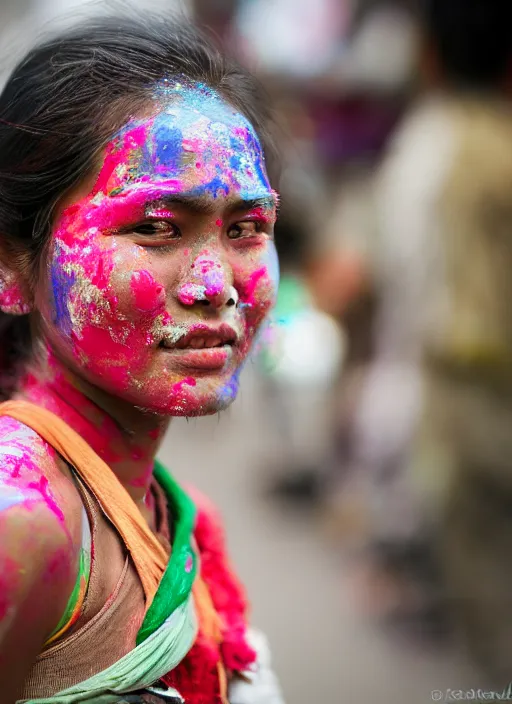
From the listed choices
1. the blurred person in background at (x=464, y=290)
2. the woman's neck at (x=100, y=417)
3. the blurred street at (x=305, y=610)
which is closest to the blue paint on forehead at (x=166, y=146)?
the woman's neck at (x=100, y=417)

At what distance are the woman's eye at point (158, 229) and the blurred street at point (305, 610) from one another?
1484 mm

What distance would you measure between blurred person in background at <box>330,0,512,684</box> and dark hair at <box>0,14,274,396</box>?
2427 millimetres

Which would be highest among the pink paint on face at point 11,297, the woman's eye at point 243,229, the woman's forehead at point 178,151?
the woman's forehead at point 178,151

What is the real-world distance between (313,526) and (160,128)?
482 cm

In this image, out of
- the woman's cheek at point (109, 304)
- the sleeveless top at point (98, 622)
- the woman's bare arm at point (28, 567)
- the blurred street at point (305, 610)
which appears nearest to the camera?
the woman's bare arm at point (28, 567)

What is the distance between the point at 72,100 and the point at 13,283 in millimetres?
345

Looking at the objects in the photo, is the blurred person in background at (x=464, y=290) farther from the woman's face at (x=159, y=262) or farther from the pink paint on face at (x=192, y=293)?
the pink paint on face at (x=192, y=293)

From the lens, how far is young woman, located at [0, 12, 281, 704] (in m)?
1.39

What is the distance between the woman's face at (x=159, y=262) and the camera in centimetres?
147

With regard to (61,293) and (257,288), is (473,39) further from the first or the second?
(61,293)

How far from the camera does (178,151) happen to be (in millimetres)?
1478

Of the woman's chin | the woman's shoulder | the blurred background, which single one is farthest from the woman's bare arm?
the blurred background

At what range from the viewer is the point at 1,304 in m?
1.62

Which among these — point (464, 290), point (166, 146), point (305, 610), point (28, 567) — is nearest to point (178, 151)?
point (166, 146)
